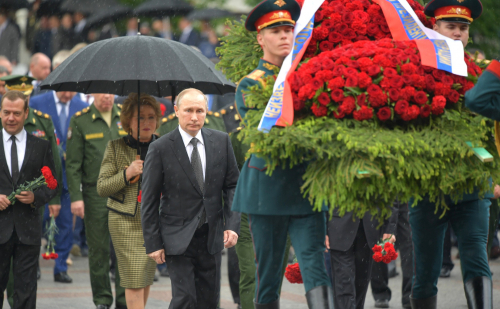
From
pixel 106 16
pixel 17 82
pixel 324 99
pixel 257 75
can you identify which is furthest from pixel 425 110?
pixel 106 16

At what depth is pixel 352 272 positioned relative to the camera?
6.67m

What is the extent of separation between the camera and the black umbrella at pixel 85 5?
18516 mm

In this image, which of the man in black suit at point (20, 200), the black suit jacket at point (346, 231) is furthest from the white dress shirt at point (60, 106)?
the black suit jacket at point (346, 231)

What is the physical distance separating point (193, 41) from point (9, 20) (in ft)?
14.9

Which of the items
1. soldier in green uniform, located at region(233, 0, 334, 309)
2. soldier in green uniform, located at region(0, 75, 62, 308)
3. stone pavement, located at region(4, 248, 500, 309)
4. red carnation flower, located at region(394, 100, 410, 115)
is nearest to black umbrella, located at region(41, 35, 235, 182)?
soldier in green uniform, located at region(0, 75, 62, 308)

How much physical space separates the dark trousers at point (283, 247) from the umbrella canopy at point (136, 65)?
A: 174 cm

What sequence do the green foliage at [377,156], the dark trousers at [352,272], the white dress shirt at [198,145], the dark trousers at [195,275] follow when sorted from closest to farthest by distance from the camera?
1. the green foliage at [377,156]
2. the dark trousers at [195,275]
3. the white dress shirt at [198,145]
4. the dark trousers at [352,272]

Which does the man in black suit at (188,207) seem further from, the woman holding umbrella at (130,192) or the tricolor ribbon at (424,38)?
the tricolor ribbon at (424,38)

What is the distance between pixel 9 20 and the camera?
55.0 feet

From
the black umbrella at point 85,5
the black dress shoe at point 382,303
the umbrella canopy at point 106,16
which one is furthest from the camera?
the umbrella canopy at point 106,16

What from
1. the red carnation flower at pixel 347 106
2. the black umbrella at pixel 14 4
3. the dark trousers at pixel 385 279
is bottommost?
the dark trousers at pixel 385 279

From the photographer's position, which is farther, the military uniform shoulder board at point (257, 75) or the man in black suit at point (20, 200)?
the man in black suit at point (20, 200)

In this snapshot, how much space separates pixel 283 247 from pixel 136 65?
2189 mm

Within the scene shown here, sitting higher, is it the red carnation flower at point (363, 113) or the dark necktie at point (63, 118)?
the dark necktie at point (63, 118)
